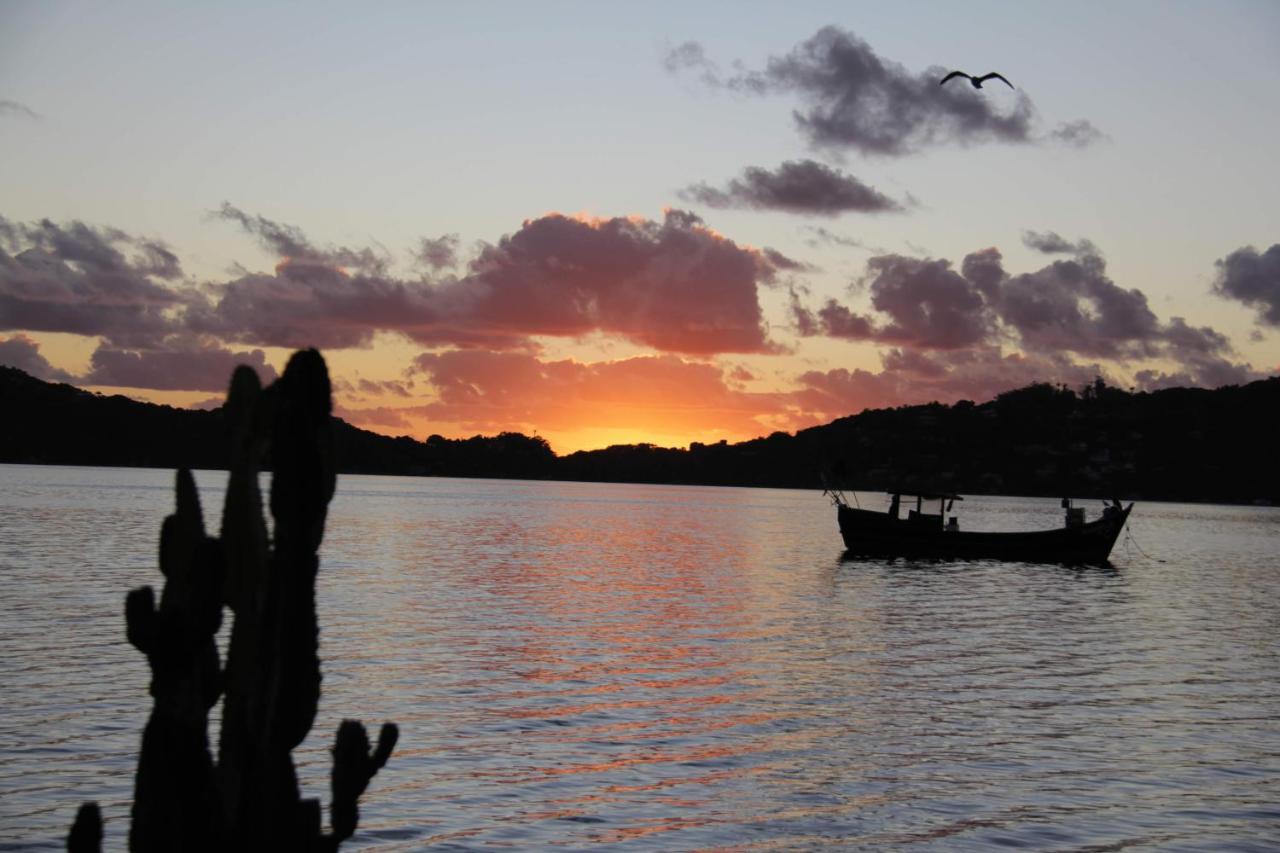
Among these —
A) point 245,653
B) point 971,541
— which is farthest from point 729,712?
point 971,541

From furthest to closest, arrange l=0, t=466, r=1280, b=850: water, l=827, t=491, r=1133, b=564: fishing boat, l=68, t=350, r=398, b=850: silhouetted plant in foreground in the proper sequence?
l=827, t=491, r=1133, b=564: fishing boat < l=0, t=466, r=1280, b=850: water < l=68, t=350, r=398, b=850: silhouetted plant in foreground

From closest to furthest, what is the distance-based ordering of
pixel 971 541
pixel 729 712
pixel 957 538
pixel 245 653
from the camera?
pixel 245 653 → pixel 729 712 → pixel 971 541 → pixel 957 538

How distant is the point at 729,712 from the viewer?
25484 millimetres

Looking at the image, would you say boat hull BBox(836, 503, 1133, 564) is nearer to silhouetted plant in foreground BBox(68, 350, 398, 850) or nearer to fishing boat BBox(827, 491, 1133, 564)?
fishing boat BBox(827, 491, 1133, 564)

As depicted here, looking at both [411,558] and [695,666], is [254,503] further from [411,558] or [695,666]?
[411,558]

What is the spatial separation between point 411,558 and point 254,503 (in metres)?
66.7

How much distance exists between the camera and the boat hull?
2948 inches

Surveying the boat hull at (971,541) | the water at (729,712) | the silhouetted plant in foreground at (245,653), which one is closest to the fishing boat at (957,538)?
the boat hull at (971,541)

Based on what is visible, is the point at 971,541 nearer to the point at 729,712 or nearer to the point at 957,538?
the point at 957,538

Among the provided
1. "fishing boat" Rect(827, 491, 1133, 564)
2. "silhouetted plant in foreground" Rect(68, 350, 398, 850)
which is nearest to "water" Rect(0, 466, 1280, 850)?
"silhouetted plant in foreground" Rect(68, 350, 398, 850)

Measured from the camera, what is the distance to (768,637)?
39.6 m

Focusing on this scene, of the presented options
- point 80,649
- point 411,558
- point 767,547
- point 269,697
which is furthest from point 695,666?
point 767,547

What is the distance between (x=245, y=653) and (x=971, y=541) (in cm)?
7102

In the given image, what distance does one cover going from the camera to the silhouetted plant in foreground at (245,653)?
7289mm
